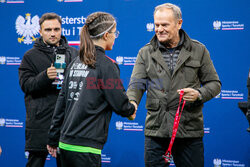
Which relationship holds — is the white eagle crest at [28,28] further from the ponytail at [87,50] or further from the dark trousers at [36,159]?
the ponytail at [87,50]

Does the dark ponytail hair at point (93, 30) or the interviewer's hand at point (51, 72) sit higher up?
the dark ponytail hair at point (93, 30)

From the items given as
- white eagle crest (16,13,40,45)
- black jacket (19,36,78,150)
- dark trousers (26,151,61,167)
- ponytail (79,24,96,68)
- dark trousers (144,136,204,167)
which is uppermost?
white eagle crest (16,13,40,45)

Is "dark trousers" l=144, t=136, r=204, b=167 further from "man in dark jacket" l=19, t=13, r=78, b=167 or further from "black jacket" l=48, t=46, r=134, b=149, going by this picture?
"man in dark jacket" l=19, t=13, r=78, b=167

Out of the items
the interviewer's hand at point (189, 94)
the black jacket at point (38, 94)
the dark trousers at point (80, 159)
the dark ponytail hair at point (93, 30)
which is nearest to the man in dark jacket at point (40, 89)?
the black jacket at point (38, 94)

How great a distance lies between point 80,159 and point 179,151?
850 mm

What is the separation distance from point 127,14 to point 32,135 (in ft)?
6.74

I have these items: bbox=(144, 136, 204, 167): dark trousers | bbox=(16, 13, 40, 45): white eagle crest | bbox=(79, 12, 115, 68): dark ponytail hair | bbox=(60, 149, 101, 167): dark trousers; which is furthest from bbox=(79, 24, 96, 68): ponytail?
bbox=(16, 13, 40, 45): white eagle crest

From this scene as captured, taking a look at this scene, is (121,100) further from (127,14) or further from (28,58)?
(127,14)

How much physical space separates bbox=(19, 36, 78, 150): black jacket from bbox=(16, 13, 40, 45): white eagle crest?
5.31 feet

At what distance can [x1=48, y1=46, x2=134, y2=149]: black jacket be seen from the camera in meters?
2.17

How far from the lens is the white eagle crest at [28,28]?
4.74 metres

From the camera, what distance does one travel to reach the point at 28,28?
4.75m

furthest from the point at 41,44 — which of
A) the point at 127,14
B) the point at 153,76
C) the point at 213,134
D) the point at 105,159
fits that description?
the point at 213,134

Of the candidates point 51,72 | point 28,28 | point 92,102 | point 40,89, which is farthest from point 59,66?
point 28,28
